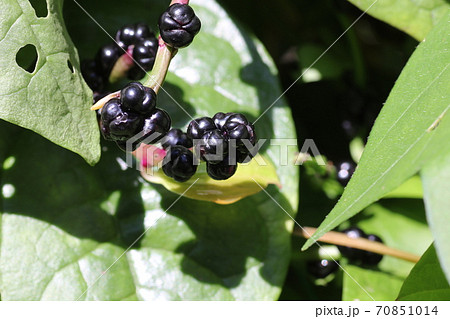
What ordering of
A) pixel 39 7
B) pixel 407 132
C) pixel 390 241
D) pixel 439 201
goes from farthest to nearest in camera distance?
pixel 390 241
pixel 39 7
pixel 407 132
pixel 439 201

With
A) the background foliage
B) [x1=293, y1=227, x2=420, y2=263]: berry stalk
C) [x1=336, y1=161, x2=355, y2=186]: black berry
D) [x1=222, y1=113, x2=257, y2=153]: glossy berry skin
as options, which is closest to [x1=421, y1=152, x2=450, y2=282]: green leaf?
the background foliage

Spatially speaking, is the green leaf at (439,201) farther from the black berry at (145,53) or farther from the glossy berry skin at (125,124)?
the black berry at (145,53)

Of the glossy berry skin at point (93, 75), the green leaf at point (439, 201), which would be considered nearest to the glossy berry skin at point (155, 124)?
the glossy berry skin at point (93, 75)

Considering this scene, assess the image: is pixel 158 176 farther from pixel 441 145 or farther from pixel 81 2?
pixel 441 145

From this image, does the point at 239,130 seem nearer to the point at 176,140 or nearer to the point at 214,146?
the point at 214,146

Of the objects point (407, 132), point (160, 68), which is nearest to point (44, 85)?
point (160, 68)
